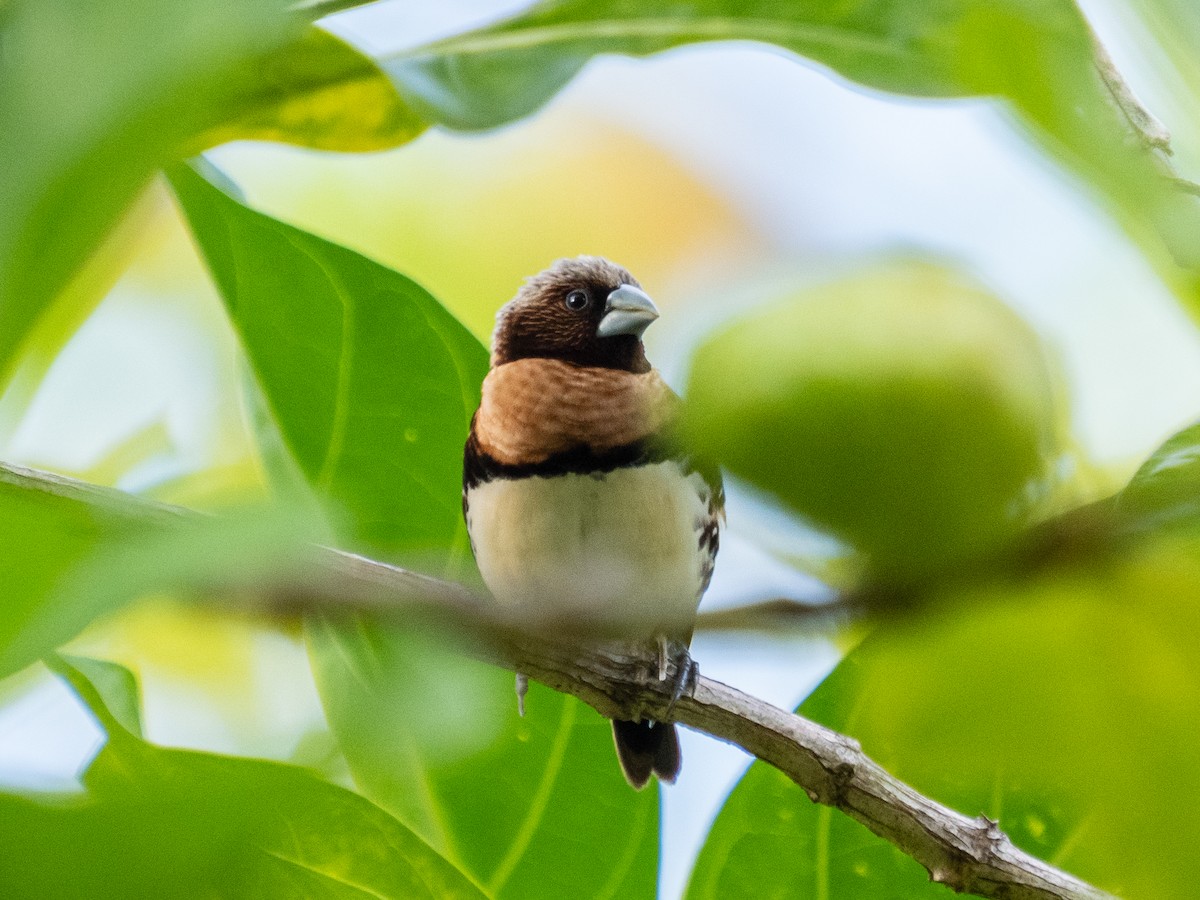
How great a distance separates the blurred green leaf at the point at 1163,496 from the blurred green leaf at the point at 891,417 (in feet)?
0.04

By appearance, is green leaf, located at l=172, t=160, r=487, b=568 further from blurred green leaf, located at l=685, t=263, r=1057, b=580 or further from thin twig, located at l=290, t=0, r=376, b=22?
blurred green leaf, located at l=685, t=263, r=1057, b=580

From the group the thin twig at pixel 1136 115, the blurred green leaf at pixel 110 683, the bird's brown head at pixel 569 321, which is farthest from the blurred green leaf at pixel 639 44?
the bird's brown head at pixel 569 321

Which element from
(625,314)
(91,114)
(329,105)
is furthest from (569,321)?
(91,114)

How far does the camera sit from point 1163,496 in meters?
0.17

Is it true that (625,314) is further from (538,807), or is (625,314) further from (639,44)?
(538,807)

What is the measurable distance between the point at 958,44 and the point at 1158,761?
0.41 ft

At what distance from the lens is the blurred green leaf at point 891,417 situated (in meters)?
0.18

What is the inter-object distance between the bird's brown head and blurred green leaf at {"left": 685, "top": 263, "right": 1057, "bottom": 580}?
3.42 ft

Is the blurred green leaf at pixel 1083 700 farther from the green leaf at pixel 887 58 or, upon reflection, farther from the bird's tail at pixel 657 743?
the bird's tail at pixel 657 743

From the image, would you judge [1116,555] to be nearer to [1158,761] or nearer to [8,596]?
[1158,761]

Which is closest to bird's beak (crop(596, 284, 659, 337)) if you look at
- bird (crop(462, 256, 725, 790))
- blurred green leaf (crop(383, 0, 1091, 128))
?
bird (crop(462, 256, 725, 790))

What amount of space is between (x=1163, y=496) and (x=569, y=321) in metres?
1.16

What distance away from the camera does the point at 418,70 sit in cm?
75

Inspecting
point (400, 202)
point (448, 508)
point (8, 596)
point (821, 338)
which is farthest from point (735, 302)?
point (400, 202)
